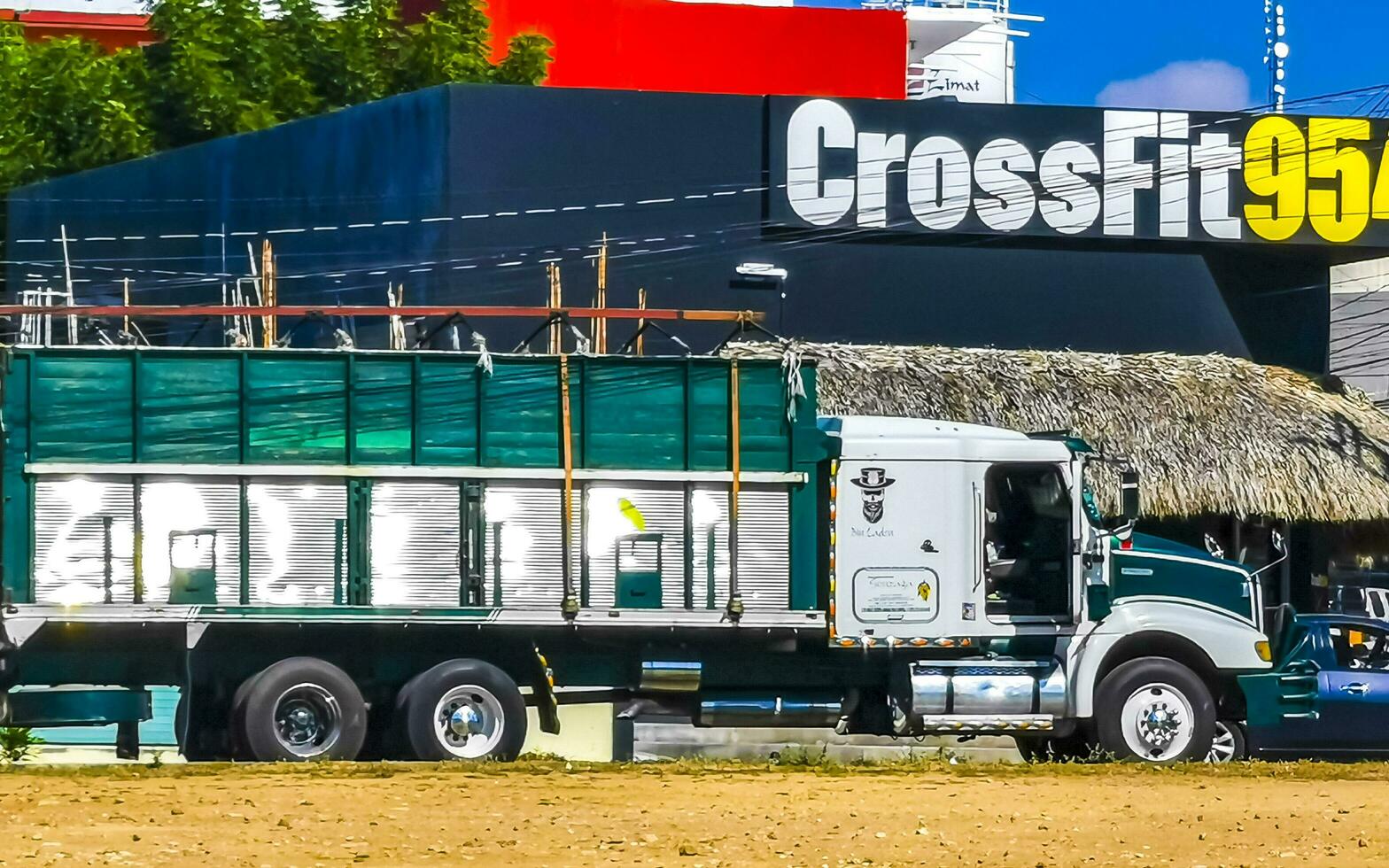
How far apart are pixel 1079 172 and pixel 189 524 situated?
1492 centimetres

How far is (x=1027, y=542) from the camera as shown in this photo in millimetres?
18875

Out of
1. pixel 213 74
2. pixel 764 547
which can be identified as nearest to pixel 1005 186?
pixel 764 547

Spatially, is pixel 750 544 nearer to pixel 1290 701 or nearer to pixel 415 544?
pixel 415 544

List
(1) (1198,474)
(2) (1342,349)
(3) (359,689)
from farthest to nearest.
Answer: (2) (1342,349) → (1) (1198,474) → (3) (359,689)

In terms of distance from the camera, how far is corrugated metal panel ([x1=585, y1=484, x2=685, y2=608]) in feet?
57.6

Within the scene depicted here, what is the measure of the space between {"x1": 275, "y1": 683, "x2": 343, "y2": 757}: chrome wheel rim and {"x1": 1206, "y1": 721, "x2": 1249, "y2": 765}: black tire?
24.9 feet

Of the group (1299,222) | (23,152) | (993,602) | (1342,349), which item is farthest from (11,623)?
(23,152)

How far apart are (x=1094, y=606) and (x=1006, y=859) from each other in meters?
6.04

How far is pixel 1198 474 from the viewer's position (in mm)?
26094

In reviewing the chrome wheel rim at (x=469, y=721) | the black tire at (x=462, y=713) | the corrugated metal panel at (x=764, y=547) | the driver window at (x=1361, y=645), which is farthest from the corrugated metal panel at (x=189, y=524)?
the driver window at (x=1361, y=645)

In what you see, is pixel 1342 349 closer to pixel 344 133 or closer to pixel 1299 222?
pixel 1299 222

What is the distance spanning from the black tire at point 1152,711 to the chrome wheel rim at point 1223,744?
0.51 meters

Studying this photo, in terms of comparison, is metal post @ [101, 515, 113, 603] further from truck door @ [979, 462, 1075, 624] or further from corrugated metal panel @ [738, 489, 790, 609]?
truck door @ [979, 462, 1075, 624]

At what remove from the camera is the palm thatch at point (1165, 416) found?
25.8 metres
